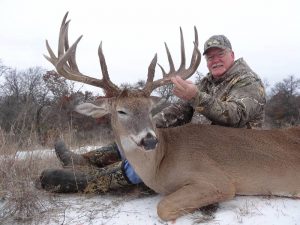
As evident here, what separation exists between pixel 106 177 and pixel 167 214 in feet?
4.29

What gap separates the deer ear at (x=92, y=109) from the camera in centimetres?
508

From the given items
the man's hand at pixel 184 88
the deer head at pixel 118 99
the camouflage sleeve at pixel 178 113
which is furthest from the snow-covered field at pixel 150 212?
the camouflage sleeve at pixel 178 113

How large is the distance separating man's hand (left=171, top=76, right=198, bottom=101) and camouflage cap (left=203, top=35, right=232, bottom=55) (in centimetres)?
132

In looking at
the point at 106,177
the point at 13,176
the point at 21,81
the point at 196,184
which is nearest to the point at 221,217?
the point at 196,184

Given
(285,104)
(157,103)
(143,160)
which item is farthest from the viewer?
(285,104)

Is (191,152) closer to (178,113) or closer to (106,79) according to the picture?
(106,79)

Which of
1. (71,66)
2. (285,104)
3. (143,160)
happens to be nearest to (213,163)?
(143,160)

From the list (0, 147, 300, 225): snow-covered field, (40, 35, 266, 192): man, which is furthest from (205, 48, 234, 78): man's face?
(0, 147, 300, 225): snow-covered field

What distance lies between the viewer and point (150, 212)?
4605 mm

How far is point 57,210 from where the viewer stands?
182 inches

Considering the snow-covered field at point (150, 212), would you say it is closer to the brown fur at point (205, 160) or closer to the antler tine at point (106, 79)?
the brown fur at point (205, 160)

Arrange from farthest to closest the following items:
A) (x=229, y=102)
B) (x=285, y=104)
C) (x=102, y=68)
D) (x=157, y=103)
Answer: (x=285, y=104)
(x=229, y=102)
(x=157, y=103)
(x=102, y=68)

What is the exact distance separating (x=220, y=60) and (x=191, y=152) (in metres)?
1.83

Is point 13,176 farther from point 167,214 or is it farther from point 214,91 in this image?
point 214,91
